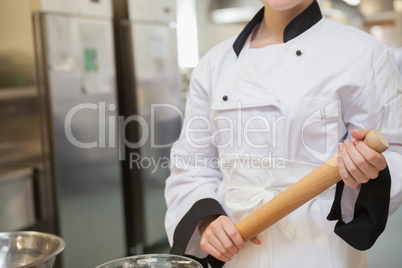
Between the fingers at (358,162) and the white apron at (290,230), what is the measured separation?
19 centimetres

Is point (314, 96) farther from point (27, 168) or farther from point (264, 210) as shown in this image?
point (27, 168)

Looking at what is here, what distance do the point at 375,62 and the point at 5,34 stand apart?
6.99ft

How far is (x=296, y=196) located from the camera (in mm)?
1069

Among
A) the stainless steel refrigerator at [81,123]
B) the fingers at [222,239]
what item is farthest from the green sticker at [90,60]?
the fingers at [222,239]

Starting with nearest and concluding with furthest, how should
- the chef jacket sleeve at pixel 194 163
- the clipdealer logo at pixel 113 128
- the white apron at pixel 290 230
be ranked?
the white apron at pixel 290 230 < the chef jacket sleeve at pixel 194 163 < the clipdealer logo at pixel 113 128

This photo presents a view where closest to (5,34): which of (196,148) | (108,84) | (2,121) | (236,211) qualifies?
(2,121)

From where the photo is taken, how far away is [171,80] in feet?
12.0

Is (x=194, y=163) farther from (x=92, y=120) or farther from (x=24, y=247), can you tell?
(x=92, y=120)

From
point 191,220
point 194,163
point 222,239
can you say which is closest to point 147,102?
point 194,163

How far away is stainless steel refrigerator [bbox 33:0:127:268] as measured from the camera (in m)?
2.79

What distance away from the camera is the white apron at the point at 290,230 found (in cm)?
122

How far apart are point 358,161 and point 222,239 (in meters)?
0.36

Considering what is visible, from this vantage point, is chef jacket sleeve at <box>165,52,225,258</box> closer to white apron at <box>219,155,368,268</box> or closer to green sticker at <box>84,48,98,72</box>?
white apron at <box>219,155,368,268</box>

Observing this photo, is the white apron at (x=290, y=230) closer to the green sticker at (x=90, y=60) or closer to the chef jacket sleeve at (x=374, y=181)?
the chef jacket sleeve at (x=374, y=181)
